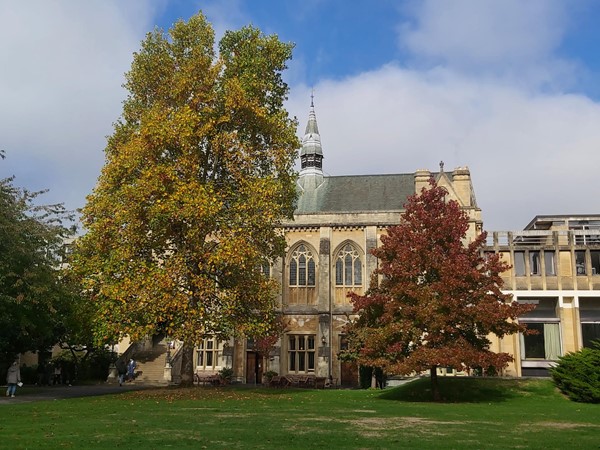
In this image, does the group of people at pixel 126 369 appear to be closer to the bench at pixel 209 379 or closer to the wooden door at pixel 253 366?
the bench at pixel 209 379

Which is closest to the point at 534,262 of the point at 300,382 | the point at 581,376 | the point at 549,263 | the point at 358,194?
the point at 549,263

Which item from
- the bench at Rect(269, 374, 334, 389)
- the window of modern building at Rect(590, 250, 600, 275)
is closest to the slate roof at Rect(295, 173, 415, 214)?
the bench at Rect(269, 374, 334, 389)

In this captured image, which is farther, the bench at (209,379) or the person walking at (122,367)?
the bench at (209,379)

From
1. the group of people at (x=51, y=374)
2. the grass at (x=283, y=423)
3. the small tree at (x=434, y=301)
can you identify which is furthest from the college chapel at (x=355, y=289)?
the grass at (x=283, y=423)

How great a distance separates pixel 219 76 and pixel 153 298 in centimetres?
991

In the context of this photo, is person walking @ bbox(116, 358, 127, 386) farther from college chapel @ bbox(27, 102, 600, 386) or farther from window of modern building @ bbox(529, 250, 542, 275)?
window of modern building @ bbox(529, 250, 542, 275)

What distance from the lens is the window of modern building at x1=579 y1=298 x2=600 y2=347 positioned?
3841 cm

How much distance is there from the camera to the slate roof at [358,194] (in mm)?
44625

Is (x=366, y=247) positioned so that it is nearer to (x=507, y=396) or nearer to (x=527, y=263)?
(x=527, y=263)

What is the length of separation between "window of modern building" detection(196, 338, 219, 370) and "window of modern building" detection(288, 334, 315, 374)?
16.4 feet

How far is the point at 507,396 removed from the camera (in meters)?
24.8

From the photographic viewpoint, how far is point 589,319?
127 feet

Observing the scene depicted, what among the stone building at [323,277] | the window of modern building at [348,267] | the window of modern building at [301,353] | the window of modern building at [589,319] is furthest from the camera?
the window of modern building at [348,267]

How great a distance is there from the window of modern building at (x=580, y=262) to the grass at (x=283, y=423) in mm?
16617
